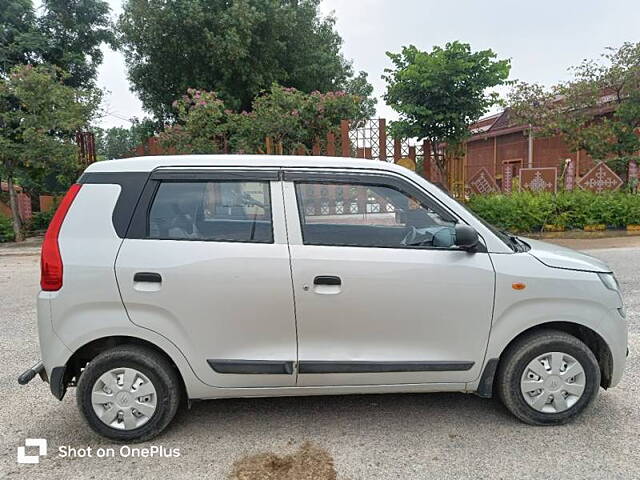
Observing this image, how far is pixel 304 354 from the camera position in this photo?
299 centimetres

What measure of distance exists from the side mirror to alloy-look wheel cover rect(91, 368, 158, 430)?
2181 mm

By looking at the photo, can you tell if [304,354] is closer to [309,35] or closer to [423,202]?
[423,202]

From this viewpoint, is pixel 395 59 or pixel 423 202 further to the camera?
pixel 395 59

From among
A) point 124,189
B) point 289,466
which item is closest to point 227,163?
point 124,189

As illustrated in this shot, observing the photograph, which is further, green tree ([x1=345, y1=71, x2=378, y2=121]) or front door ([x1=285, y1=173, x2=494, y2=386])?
green tree ([x1=345, y1=71, x2=378, y2=121])

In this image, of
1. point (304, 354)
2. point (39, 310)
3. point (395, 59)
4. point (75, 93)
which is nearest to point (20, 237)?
point (75, 93)

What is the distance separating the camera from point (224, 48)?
17.5m

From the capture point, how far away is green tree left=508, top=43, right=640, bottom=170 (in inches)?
529

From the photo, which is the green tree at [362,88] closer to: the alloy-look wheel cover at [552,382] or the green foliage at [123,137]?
the green foliage at [123,137]

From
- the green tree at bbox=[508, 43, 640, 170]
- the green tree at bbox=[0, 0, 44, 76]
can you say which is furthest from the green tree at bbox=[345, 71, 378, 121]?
the green tree at bbox=[0, 0, 44, 76]

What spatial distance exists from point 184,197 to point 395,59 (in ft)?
37.0

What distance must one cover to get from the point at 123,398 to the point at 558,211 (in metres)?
12.6

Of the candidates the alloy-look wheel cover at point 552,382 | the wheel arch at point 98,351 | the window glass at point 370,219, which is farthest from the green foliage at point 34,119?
the alloy-look wheel cover at point 552,382

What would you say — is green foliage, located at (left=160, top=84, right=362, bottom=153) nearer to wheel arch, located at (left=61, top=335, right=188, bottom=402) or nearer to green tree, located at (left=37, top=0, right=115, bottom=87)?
green tree, located at (left=37, top=0, right=115, bottom=87)
